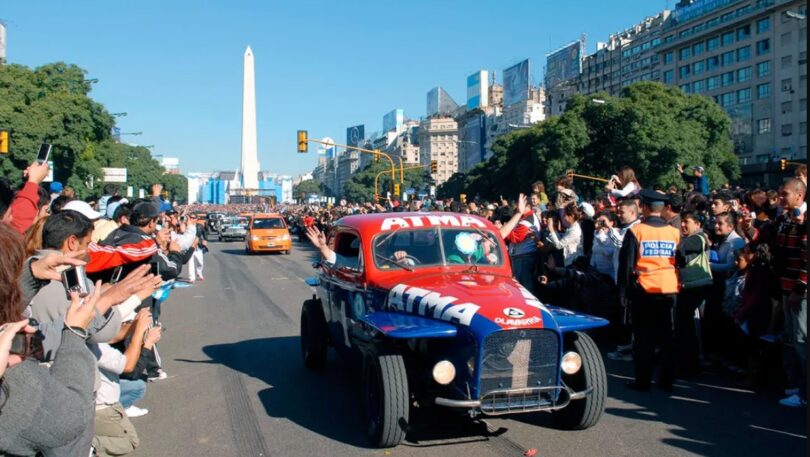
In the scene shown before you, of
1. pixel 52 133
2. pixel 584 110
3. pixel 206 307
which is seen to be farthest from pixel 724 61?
pixel 206 307

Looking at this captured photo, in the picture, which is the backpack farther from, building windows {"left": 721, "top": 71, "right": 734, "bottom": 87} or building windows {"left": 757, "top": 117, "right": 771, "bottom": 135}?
building windows {"left": 721, "top": 71, "right": 734, "bottom": 87}

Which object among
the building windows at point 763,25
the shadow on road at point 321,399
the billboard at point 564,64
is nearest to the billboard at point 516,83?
the billboard at point 564,64

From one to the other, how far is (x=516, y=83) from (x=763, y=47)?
45.0 meters

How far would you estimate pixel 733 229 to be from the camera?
928cm

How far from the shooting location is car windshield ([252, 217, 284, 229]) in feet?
104

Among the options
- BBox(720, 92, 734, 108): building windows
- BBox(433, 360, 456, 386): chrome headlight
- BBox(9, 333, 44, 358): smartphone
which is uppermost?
BBox(720, 92, 734, 108): building windows

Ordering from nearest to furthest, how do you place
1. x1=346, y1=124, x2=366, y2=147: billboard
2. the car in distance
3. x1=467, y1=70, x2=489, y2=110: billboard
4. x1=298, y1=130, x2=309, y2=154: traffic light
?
x1=298, y1=130, x2=309, y2=154: traffic light
the car in distance
x1=467, y1=70, x2=489, y2=110: billboard
x1=346, y1=124, x2=366, y2=147: billboard

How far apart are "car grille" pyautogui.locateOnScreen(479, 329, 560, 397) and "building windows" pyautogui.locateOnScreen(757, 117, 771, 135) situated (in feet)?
282

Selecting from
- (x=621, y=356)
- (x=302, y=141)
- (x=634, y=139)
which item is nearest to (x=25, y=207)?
(x=621, y=356)

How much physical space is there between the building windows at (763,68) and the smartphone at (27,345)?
296ft

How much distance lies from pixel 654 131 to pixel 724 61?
44.8 metres

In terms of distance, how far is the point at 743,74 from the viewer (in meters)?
86.2

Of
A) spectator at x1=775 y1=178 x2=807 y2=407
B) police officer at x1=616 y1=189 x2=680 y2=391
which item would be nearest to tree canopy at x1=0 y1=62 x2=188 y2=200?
police officer at x1=616 y1=189 x2=680 y2=391

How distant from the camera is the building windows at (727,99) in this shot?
8881cm
